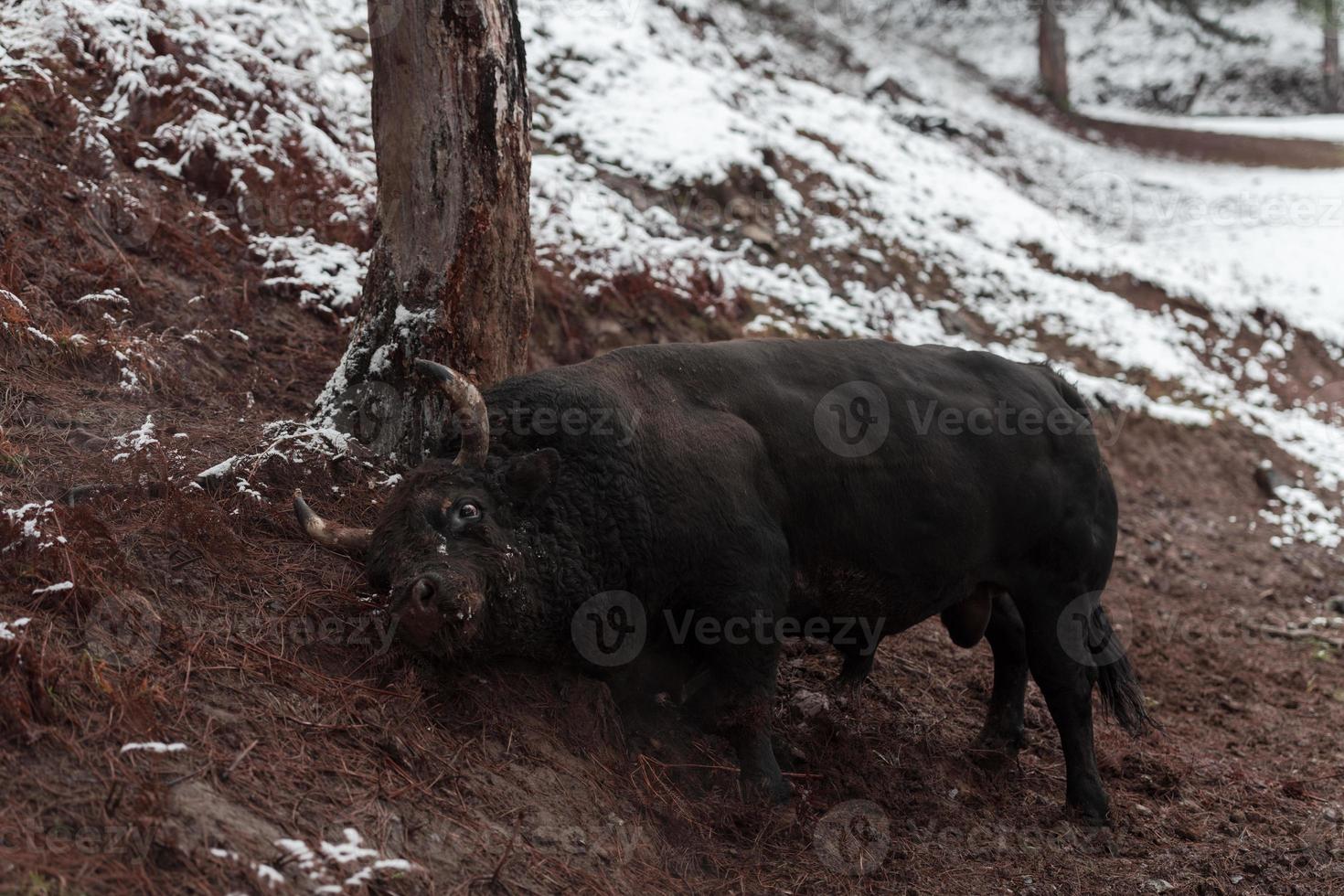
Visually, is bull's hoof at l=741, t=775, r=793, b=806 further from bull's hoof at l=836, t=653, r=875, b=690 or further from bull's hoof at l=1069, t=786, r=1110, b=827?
bull's hoof at l=1069, t=786, r=1110, b=827

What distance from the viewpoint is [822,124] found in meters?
16.4

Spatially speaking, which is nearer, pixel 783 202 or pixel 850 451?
pixel 850 451

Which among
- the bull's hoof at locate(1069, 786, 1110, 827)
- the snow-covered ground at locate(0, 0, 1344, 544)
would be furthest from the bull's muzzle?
the snow-covered ground at locate(0, 0, 1344, 544)

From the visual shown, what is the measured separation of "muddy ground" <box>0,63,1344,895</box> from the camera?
3.82 metres

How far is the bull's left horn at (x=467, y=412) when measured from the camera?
4930mm

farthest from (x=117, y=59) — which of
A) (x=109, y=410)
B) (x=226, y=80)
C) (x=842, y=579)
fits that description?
(x=842, y=579)

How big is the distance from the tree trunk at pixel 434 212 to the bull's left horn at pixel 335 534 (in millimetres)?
1144

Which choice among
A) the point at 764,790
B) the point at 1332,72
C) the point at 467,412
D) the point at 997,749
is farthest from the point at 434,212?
the point at 1332,72

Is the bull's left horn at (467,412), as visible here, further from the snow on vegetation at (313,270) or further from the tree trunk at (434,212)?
the snow on vegetation at (313,270)

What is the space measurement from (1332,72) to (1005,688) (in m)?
31.6

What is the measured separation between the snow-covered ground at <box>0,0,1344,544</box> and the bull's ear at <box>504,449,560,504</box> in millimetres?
3439

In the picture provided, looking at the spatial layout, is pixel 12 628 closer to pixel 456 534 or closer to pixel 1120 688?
pixel 456 534

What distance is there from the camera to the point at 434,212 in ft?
20.4

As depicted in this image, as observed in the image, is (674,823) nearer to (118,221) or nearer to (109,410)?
(109,410)
